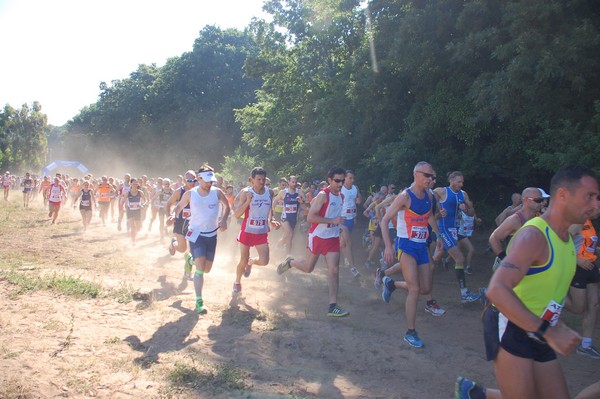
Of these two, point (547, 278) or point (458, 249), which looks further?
point (458, 249)

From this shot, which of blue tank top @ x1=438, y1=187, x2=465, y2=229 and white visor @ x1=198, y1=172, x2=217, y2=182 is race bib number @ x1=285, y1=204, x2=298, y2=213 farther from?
white visor @ x1=198, y1=172, x2=217, y2=182

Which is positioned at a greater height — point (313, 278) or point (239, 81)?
point (239, 81)

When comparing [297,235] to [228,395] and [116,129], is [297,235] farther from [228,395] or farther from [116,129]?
[116,129]

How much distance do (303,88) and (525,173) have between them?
12.9 meters

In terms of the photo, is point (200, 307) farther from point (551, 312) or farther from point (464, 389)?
point (551, 312)

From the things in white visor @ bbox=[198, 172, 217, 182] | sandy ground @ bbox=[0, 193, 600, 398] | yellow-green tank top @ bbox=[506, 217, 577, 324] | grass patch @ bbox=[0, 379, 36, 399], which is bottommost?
sandy ground @ bbox=[0, 193, 600, 398]

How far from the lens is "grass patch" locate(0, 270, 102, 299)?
305 inches

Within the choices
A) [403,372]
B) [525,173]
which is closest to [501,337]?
[403,372]

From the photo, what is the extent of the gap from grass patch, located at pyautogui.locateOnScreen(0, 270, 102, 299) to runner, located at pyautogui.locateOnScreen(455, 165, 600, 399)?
6555mm

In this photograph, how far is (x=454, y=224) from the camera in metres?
9.20

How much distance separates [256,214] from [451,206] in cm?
379

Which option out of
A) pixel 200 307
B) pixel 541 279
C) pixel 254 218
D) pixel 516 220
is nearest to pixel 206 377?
pixel 200 307

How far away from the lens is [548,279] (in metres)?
2.98

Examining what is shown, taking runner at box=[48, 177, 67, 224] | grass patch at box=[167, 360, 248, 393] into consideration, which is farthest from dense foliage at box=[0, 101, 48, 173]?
grass patch at box=[167, 360, 248, 393]
